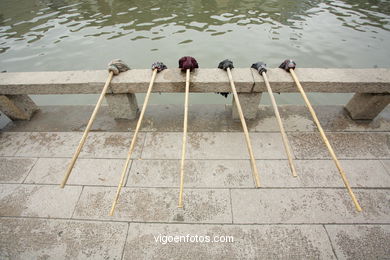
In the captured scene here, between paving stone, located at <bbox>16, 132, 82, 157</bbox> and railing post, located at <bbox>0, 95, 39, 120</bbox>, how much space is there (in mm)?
630

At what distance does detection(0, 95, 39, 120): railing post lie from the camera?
13.1 ft

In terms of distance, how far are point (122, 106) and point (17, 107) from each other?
7.60ft

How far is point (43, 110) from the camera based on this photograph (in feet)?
15.4

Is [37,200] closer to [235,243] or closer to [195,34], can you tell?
[235,243]

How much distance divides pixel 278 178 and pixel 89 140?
3.75 metres

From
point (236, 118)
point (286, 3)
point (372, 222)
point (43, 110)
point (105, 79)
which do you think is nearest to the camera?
point (372, 222)

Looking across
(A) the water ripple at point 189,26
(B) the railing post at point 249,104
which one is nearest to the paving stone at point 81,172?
(B) the railing post at point 249,104

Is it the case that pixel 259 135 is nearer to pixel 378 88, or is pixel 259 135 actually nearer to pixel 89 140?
pixel 378 88

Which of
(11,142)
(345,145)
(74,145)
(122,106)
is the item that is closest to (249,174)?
(345,145)

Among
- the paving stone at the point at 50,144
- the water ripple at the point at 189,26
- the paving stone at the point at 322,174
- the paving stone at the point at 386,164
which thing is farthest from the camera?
the water ripple at the point at 189,26

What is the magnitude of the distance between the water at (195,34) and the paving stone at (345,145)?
9.07 ft

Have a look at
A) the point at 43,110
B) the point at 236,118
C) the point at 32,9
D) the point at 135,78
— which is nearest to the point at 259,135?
the point at 236,118

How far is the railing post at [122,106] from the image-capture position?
12.8 ft

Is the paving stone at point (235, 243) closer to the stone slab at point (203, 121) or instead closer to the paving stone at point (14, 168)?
the stone slab at point (203, 121)
